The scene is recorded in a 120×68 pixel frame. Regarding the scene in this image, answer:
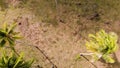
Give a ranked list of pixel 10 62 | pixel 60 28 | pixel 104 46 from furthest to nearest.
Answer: pixel 60 28, pixel 104 46, pixel 10 62

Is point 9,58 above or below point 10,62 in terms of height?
above

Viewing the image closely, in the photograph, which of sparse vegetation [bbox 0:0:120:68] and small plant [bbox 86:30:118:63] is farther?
sparse vegetation [bbox 0:0:120:68]

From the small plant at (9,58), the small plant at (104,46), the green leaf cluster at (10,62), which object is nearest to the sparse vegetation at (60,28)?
the small plant at (104,46)

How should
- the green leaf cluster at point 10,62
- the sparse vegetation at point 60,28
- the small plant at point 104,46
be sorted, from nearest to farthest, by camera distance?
the green leaf cluster at point 10,62 < the small plant at point 104,46 < the sparse vegetation at point 60,28

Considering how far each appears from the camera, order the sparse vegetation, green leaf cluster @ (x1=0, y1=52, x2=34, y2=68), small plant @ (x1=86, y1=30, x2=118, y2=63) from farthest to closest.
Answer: the sparse vegetation
small plant @ (x1=86, y1=30, x2=118, y2=63)
green leaf cluster @ (x1=0, y1=52, x2=34, y2=68)

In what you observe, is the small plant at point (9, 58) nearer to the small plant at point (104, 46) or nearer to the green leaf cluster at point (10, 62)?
the green leaf cluster at point (10, 62)

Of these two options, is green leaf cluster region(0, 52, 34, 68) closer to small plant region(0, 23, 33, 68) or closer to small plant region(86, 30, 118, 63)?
small plant region(0, 23, 33, 68)

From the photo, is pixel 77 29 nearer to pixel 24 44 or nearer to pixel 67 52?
pixel 67 52

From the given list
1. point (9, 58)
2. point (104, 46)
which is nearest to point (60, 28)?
point (104, 46)

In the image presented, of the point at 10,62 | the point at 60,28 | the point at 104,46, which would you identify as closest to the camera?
the point at 10,62

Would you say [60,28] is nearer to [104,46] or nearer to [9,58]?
[104,46]

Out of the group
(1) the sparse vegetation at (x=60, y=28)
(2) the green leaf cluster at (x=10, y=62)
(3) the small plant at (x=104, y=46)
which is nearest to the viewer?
(2) the green leaf cluster at (x=10, y=62)

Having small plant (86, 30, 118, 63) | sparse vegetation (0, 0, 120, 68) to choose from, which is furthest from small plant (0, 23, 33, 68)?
small plant (86, 30, 118, 63)
